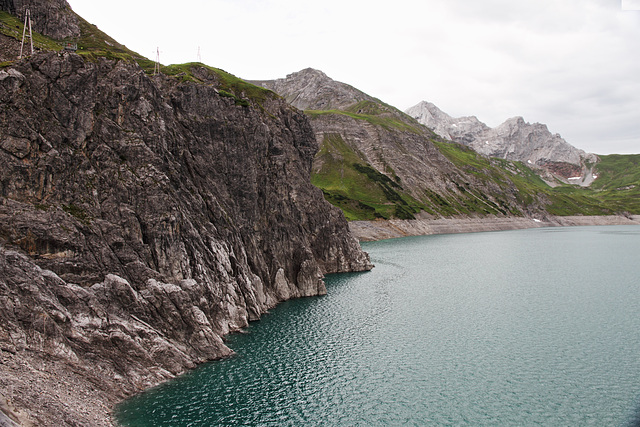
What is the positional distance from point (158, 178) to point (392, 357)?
37674 mm

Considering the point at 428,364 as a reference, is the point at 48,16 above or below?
above

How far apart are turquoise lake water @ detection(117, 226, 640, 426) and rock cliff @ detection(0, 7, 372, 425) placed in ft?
15.2

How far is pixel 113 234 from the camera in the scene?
154ft

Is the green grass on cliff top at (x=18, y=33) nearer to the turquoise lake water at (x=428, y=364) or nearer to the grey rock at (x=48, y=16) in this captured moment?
the grey rock at (x=48, y=16)

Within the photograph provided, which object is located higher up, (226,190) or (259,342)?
(226,190)

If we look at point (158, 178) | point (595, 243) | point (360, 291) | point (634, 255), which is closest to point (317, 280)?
point (360, 291)

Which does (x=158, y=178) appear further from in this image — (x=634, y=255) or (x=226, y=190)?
(x=634, y=255)

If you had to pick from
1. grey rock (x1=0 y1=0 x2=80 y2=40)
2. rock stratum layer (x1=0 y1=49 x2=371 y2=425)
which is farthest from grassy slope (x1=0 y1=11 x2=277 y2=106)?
rock stratum layer (x1=0 y1=49 x2=371 y2=425)

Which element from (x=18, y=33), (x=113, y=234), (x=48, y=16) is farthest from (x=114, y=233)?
(x=48, y=16)

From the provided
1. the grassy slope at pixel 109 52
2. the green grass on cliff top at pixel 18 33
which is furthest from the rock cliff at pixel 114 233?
the green grass on cliff top at pixel 18 33

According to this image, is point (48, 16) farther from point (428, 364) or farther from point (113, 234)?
point (428, 364)

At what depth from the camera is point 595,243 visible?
7018 inches

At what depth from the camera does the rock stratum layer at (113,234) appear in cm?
3519

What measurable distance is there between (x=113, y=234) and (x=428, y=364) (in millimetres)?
39636
